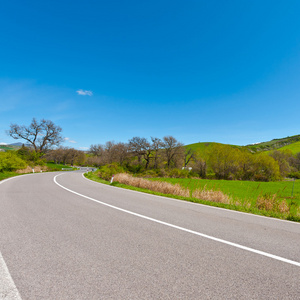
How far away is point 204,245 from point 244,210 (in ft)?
15.2

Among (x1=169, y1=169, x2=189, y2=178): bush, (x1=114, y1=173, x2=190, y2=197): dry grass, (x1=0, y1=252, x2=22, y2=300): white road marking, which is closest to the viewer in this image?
(x1=0, y1=252, x2=22, y2=300): white road marking

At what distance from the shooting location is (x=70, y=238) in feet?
13.0

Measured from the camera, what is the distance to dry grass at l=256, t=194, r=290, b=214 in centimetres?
760

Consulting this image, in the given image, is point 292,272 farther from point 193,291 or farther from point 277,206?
point 277,206

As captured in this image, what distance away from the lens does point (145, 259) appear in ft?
10.1

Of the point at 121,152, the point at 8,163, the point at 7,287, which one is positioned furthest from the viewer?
the point at 121,152

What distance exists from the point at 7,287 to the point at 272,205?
930cm

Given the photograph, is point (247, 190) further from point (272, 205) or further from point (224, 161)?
point (224, 161)

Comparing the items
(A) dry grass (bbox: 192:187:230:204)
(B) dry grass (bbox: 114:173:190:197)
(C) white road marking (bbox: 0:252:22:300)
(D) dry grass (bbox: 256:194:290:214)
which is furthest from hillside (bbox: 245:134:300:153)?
(C) white road marking (bbox: 0:252:22:300)

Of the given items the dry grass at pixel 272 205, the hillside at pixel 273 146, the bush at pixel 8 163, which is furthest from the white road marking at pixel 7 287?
the hillside at pixel 273 146

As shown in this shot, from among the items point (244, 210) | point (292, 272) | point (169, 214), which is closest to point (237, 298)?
point (292, 272)

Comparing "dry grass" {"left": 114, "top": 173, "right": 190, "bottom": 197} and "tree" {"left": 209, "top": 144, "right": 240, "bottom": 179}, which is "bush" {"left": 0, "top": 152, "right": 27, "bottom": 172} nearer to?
"dry grass" {"left": 114, "top": 173, "right": 190, "bottom": 197}

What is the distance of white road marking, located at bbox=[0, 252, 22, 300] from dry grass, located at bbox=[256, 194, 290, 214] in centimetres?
883

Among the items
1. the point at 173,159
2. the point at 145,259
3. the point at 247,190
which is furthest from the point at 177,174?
the point at 145,259
